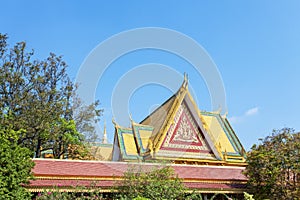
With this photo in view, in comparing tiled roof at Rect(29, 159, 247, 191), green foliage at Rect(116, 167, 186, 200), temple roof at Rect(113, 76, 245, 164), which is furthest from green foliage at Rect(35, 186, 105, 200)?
temple roof at Rect(113, 76, 245, 164)

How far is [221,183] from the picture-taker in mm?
13117

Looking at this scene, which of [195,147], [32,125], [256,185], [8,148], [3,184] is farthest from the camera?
[195,147]

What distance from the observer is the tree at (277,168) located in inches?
462

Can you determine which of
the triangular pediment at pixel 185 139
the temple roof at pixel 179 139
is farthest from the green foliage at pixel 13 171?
the triangular pediment at pixel 185 139

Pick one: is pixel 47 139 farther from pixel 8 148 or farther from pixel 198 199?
pixel 198 199

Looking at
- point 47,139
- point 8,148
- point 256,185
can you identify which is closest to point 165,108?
point 47,139

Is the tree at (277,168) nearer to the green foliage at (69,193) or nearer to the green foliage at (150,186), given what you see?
the green foliage at (150,186)

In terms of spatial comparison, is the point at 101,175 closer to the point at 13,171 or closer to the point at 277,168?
the point at 13,171

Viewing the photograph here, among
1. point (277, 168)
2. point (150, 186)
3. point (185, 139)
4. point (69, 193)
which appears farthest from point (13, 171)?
point (185, 139)

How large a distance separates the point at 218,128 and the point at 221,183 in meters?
7.31

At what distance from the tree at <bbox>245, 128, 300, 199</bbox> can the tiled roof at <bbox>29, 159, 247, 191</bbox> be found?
109 cm

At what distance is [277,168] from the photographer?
1187 centimetres

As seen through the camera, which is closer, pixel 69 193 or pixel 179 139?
pixel 69 193

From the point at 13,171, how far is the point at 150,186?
4.11 metres
